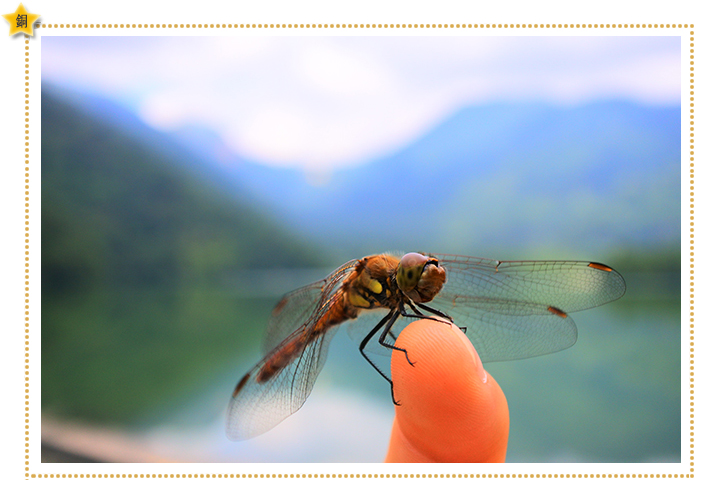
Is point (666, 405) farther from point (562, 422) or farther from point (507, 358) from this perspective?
point (507, 358)

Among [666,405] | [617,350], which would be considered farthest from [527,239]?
[666,405]

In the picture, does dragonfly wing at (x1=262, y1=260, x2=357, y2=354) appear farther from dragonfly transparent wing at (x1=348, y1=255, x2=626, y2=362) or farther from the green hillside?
the green hillside

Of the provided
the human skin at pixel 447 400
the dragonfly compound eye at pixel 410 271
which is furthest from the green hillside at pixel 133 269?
the human skin at pixel 447 400

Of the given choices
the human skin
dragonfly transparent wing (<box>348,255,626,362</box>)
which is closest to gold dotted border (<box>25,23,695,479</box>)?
the human skin

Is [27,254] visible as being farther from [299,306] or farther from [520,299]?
[520,299]
